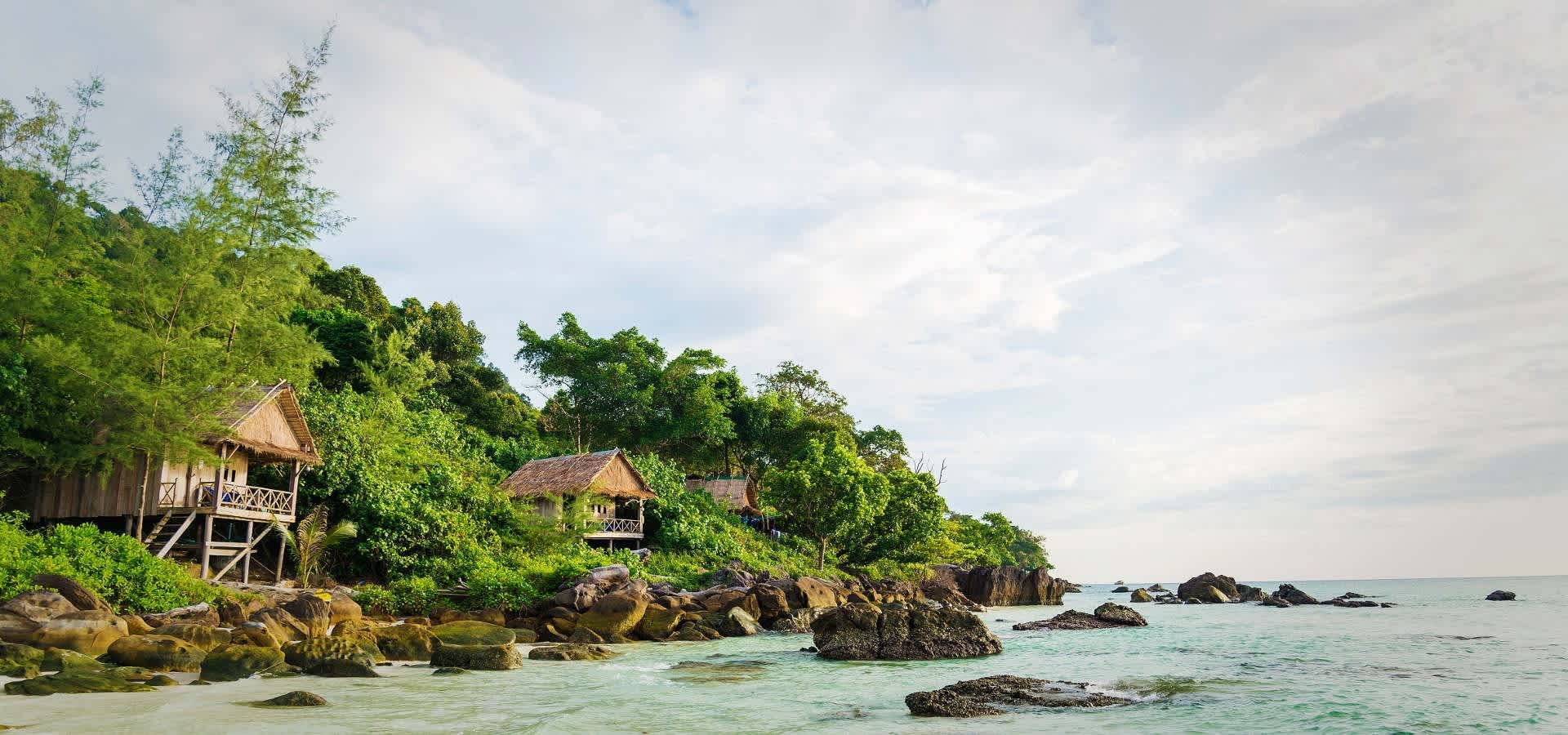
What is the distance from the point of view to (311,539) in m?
20.2

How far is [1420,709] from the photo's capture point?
10.6m

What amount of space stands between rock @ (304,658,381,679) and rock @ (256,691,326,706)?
224cm

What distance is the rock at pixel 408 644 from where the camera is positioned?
13672mm

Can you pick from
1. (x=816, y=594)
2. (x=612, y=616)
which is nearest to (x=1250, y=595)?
(x=816, y=594)

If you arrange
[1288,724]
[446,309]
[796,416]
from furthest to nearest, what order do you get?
[796,416], [446,309], [1288,724]

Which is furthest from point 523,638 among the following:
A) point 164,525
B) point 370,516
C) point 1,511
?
point 1,511

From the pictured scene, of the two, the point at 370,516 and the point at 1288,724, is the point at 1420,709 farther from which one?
the point at 370,516

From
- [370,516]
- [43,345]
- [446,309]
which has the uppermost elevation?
[446,309]

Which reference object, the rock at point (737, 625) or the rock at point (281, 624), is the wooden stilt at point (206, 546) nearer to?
the rock at point (281, 624)

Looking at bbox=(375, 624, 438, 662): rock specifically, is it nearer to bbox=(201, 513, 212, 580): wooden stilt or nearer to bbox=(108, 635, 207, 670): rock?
bbox=(108, 635, 207, 670): rock

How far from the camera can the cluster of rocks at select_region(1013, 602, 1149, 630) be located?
25812mm

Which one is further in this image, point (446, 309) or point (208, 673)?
point (446, 309)

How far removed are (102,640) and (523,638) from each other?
7.01 m

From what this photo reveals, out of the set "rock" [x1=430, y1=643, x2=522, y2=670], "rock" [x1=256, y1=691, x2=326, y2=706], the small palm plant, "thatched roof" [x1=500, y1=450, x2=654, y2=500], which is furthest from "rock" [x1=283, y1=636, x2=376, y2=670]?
"thatched roof" [x1=500, y1=450, x2=654, y2=500]
